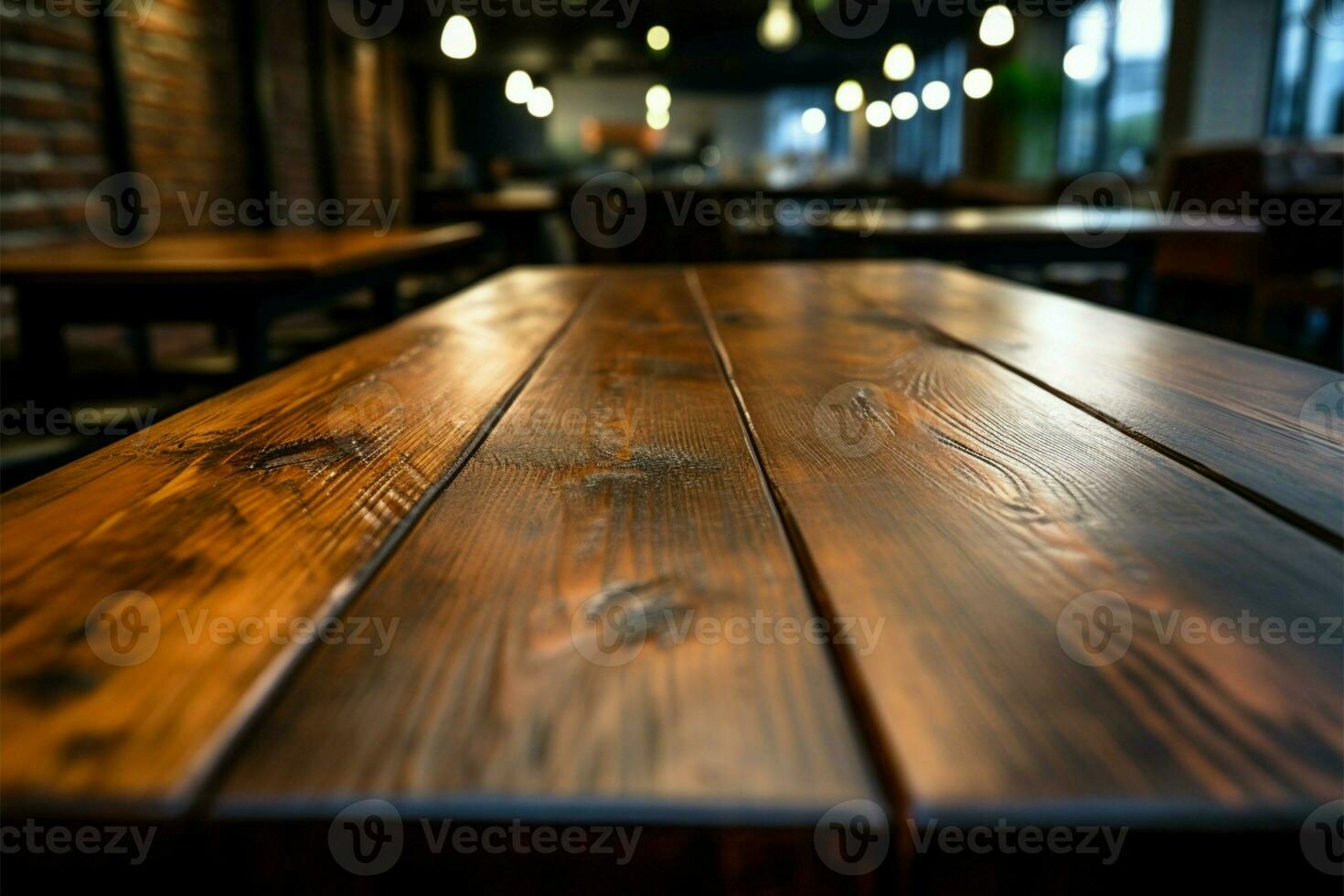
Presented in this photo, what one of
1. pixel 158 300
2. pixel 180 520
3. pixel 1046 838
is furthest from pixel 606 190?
pixel 1046 838

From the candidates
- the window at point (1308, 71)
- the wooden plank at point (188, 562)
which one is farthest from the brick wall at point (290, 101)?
the window at point (1308, 71)

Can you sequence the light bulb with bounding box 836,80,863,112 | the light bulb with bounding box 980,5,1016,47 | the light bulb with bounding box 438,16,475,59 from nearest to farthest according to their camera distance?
the light bulb with bounding box 438,16,475,59, the light bulb with bounding box 980,5,1016,47, the light bulb with bounding box 836,80,863,112

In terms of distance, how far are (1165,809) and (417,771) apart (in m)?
0.26

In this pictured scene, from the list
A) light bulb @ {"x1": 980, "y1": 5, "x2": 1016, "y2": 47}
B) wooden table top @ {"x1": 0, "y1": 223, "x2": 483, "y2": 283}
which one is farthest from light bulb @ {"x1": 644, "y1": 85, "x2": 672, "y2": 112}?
wooden table top @ {"x1": 0, "y1": 223, "x2": 483, "y2": 283}

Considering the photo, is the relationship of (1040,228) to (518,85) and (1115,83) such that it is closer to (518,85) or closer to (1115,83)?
(518,85)

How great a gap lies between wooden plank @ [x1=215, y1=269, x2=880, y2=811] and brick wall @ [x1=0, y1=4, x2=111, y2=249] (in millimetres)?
3098

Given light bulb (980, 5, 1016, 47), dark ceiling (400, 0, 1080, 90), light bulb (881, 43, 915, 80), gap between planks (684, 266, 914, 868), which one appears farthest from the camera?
dark ceiling (400, 0, 1080, 90)

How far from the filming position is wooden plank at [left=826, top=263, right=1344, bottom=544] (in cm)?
68

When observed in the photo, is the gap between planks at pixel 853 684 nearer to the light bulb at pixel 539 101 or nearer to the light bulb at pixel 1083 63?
the light bulb at pixel 539 101

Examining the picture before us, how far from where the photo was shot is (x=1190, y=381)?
102 cm

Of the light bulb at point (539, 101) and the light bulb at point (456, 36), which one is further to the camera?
the light bulb at point (539, 101)

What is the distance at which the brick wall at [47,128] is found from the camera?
2941 millimetres

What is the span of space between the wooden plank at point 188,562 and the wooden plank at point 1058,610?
26 cm

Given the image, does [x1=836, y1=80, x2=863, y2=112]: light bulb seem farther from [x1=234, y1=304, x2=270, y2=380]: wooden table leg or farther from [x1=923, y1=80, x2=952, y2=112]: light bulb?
[x1=234, y1=304, x2=270, y2=380]: wooden table leg
